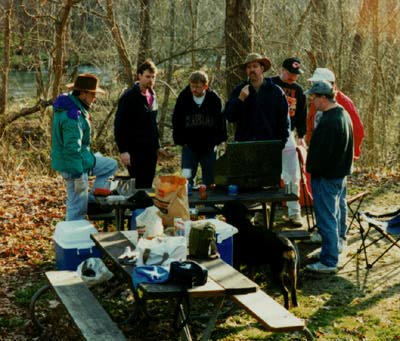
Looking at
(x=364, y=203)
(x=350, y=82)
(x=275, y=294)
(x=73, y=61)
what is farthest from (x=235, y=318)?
(x=73, y=61)

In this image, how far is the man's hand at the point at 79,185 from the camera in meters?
6.95

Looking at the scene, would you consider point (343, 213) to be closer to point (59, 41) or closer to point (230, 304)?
point (230, 304)

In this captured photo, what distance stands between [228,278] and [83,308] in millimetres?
1045

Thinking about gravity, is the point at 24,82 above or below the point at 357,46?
below

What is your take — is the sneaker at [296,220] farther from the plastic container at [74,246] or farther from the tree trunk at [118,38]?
the tree trunk at [118,38]

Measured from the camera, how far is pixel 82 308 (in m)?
4.98

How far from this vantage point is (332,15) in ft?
49.1

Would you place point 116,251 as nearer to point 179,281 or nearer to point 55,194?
point 179,281

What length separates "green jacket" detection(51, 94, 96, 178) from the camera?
6711 mm

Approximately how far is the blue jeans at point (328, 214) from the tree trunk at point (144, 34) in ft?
33.5

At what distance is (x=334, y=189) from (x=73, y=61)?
12675mm

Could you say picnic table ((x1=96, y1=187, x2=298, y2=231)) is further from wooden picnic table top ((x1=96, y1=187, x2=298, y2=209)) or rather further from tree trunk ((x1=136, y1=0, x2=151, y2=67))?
tree trunk ((x1=136, y1=0, x2=151, y2=67))

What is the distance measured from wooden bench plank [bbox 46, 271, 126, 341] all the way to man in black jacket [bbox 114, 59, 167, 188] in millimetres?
2336

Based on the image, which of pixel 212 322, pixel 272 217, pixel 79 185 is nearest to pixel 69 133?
pixel 79 185
